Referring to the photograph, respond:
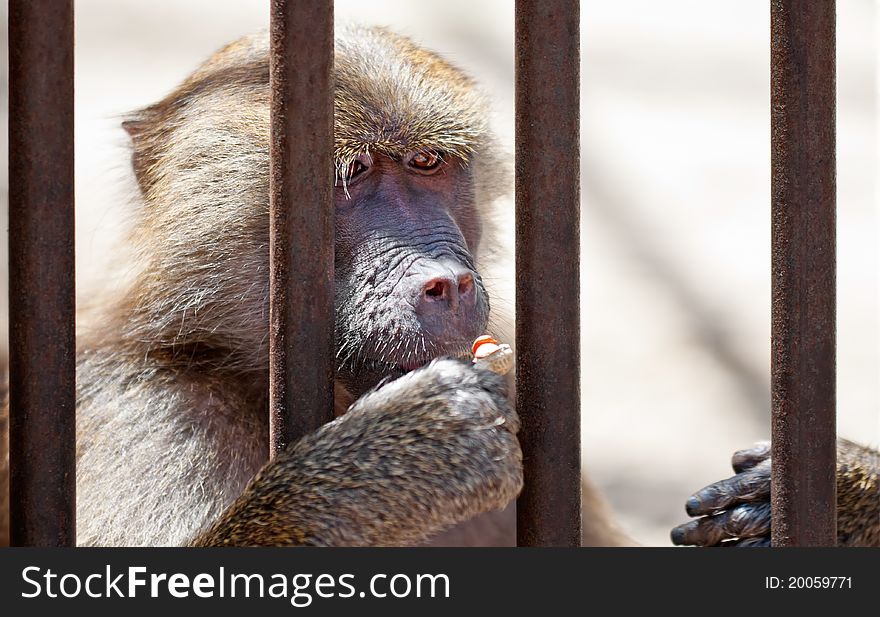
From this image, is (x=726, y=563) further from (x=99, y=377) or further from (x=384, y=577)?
(x=99, y=377)

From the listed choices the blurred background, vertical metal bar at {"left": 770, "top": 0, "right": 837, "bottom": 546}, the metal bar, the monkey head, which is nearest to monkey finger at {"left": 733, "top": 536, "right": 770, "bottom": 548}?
vertical metal bar at {"left": 770, "top": 0, "right": 837, "bottom": 546}

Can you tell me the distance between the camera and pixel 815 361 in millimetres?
1745

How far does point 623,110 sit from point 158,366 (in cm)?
482

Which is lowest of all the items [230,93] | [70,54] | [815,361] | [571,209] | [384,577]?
[384,577]

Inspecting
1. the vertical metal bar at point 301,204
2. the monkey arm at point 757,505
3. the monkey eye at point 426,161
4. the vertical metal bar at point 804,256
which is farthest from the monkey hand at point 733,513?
the monkey eye at point 426,161

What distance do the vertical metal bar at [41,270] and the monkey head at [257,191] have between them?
0.84 metres

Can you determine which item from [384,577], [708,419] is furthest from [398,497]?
[708,419]

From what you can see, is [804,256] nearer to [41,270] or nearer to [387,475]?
[387,475]

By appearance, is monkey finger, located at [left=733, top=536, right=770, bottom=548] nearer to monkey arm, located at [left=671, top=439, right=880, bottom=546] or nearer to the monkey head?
monkey arm, located at [left=671, top=439, right=880, bottom=546]

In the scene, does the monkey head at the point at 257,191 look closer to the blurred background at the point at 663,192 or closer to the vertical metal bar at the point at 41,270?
the vertical metal bar at the point at 41,270

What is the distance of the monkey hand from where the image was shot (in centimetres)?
212

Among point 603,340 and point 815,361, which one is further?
point 603,340

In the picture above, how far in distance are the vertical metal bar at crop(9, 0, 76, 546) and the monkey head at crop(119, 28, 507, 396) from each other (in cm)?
84

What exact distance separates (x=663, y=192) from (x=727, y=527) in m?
4.71
